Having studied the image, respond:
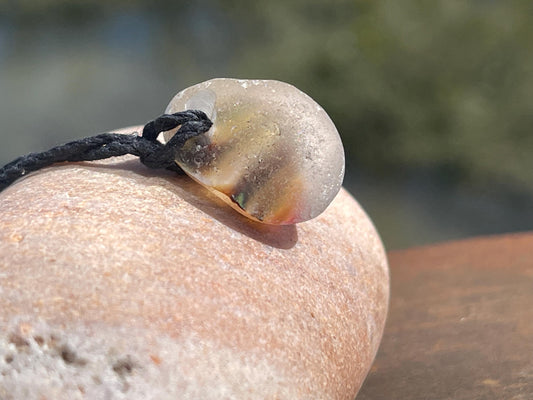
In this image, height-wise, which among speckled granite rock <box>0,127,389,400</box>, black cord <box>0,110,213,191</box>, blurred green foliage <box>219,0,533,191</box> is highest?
black cord <box>0,110,213,191</box>

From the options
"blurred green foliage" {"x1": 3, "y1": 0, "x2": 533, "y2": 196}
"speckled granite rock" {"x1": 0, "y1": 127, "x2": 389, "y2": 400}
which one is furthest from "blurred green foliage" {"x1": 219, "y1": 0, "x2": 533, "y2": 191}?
"speckled granite rock" {"x1": 0, "y1": 127, "x2": 389, "y2": 400}

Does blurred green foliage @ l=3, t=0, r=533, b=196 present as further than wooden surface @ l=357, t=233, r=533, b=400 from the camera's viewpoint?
Yes

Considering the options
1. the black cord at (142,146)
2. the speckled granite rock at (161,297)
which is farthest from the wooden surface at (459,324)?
the black cord at (142,146)

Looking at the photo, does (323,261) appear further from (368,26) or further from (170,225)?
(368,26)

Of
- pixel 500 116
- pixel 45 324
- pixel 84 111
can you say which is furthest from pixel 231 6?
pixel 45 324

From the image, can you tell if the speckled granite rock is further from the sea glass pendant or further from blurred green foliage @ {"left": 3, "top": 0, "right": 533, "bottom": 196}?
blurred green foliage @ {"left": 3, "top": 0, "right": 533, "bottom": 196}

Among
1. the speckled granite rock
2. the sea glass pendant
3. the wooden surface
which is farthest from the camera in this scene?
the wooden surface
